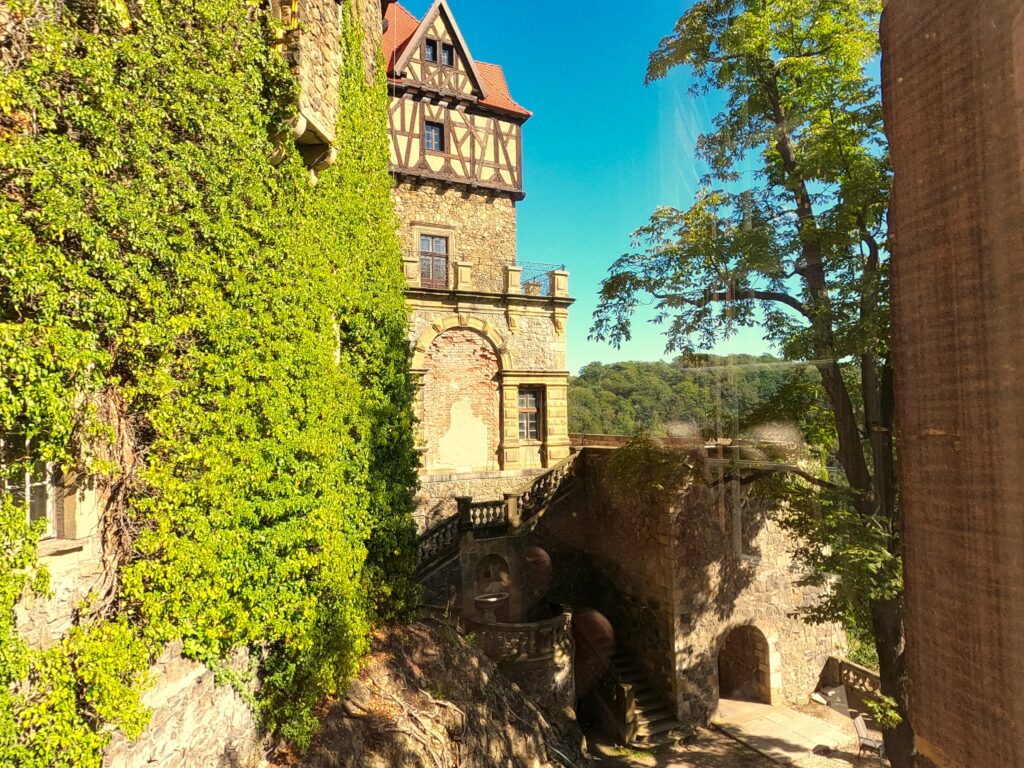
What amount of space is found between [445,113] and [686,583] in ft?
46.1

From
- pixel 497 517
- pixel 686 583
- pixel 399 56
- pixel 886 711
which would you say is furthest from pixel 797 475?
pixel 399 56

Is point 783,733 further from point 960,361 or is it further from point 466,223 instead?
point 466,223

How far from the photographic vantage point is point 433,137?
53.7 feet

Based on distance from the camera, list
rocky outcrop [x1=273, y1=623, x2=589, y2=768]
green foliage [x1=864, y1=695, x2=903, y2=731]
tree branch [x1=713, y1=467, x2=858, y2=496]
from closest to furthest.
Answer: rocky outcrop [x1=273, y1=623, x2=589, y2=768], green foliage [x1=864, y1=695, x2=903, y2=731], tree branch [x1=713, y1=467, x2=858, y2=496]

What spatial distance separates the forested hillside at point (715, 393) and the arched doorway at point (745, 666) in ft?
19.0

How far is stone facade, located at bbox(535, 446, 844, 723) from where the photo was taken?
11820 millimetres

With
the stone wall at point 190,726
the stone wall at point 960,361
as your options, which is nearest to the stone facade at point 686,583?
the stone wall at point 190,726

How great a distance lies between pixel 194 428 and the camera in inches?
167

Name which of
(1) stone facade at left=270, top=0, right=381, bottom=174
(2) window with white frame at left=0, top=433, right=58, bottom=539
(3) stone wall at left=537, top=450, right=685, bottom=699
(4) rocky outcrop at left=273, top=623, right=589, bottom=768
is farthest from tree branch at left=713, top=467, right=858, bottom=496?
(2) window with white frame at left=0, top=433, right=58, bottom=539

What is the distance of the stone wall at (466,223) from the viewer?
52.5 feet

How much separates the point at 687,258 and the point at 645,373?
309 cm

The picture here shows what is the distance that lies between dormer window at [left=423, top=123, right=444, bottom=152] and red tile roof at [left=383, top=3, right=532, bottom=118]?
4.72 feet

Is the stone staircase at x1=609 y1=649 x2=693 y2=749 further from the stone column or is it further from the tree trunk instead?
the stone column

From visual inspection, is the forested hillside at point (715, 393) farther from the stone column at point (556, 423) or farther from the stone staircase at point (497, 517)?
the stone column at point (556, 423)
